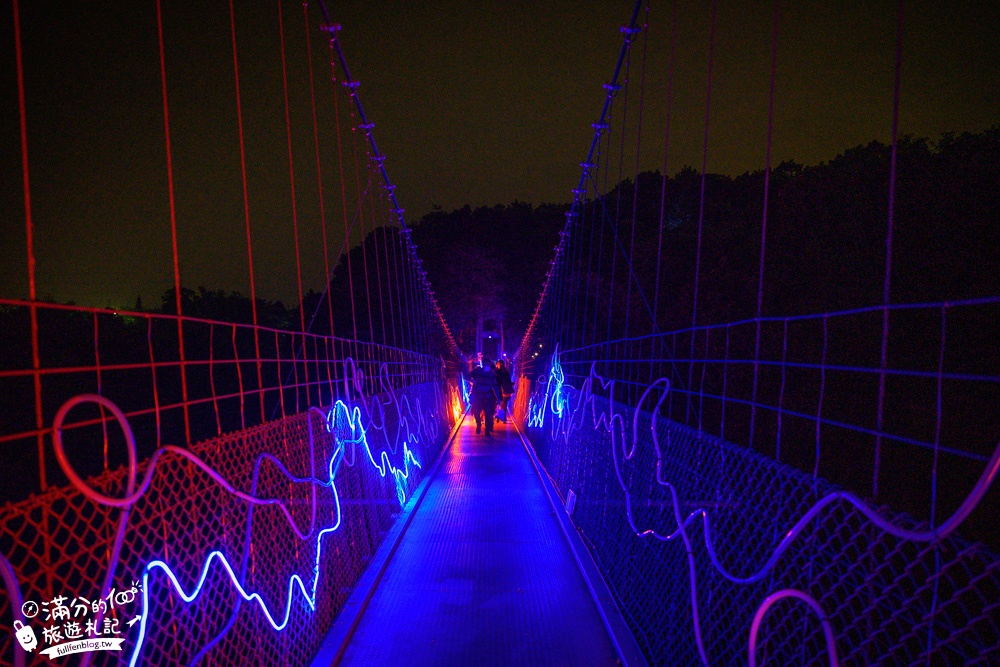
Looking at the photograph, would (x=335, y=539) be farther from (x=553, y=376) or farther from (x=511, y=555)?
(x=553, y=376)

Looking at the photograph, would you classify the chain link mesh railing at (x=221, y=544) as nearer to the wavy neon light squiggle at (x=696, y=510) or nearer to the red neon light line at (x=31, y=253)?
the red neon light line at (x=31, y=253)

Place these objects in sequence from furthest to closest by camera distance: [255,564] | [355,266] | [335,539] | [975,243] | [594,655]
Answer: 1. [355,266]
2. [975,243]
3. [335,539]
4. [594,655]
5. [255,564]

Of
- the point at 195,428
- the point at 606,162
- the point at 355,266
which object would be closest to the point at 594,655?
the point at 606,162

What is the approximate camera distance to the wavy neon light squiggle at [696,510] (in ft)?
3.27

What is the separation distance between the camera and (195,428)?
27797mm

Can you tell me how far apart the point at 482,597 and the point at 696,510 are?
69.3 inches

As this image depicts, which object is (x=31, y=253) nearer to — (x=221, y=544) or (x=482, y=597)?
(x=221, y=544)

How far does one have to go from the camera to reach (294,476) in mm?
2592

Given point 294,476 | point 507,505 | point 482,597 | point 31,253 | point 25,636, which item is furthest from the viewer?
point 507,505

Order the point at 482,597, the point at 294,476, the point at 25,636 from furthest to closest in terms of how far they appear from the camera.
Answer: the point at 482,597 → the point at 294,476 → the point at 25,636

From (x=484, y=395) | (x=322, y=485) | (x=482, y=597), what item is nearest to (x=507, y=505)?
(x=482, y=597)

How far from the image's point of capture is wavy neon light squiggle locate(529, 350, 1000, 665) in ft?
3.27

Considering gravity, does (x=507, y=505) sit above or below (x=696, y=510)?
below

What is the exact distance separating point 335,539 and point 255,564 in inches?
43.0
